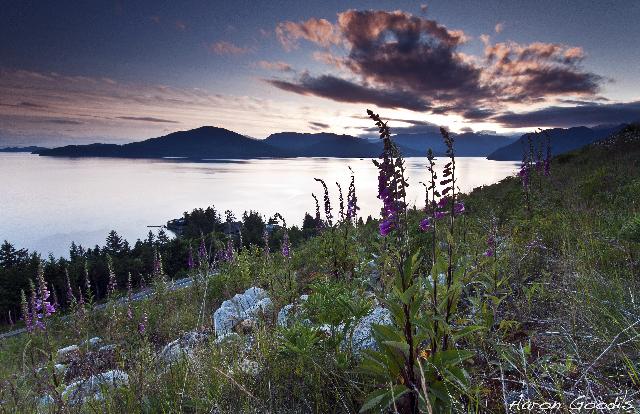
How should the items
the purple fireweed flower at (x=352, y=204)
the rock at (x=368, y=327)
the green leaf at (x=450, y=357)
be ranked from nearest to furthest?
the green leaf at (x=450, y=357), the rock at (x=368, y=327), the purple fireweed flower at (x=352, y=204)

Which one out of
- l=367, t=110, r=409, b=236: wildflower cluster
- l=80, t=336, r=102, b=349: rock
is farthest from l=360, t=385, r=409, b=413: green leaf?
l=80, t=336, r=102, b=349: rock

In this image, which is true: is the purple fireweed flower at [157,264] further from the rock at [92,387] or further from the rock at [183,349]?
the rock at [183,349]

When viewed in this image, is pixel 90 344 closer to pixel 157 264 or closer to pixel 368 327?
pixel 157 264

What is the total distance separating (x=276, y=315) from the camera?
471 centimetres

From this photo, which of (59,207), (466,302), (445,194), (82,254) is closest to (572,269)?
(466,302)

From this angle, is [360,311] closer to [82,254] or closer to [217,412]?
[217,412]

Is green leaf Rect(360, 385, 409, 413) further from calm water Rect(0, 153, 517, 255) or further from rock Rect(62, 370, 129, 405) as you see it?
calm water Rect(0, 153, 517, 255)

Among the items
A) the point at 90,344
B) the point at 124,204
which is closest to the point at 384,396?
the point at 90,344

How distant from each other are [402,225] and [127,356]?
133 inches

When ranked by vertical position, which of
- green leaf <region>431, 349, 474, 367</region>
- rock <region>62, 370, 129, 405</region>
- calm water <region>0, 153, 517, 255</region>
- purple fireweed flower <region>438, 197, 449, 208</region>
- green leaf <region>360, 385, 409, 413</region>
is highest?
purple fireweed flower <region>438, 197, 449, 208</region>

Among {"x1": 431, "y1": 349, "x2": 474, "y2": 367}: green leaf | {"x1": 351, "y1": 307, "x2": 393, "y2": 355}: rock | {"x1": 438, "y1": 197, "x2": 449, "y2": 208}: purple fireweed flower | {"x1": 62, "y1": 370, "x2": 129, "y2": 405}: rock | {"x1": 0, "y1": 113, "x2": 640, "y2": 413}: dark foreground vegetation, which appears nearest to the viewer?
{"x1": 431, "y1": 349, "x2": 474, "y2": 367}: green leaf

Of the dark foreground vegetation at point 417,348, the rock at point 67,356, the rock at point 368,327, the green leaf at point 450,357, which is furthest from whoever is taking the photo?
the rock at point 67,356

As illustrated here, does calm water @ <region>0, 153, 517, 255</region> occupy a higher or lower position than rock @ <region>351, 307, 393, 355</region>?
lower

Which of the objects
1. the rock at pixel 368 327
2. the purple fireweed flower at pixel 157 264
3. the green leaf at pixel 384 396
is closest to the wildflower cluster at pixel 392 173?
the green leaf at pixel 384 396
